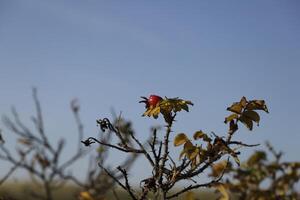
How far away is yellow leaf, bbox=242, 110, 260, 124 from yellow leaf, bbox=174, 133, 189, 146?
0.39 m

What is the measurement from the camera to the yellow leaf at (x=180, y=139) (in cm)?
243

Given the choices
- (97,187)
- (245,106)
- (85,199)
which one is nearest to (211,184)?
(245,106)

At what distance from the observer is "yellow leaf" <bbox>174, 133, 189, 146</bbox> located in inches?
95.5

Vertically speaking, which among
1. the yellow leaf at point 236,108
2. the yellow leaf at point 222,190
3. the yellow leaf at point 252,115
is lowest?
the yellow leaf at point 222,190

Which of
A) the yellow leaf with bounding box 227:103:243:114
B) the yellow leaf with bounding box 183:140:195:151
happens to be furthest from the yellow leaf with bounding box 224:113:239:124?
the yellow leaf with bounding box 183:140:195:151

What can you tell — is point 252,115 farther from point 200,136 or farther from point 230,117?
point 200,136

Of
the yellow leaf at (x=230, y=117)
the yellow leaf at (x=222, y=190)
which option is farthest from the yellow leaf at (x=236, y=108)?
the yellow leaf at (x=222, y=190)

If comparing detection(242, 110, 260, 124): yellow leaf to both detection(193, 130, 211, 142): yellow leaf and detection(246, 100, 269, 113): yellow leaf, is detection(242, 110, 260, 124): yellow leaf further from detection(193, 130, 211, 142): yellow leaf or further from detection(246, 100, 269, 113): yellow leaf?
detection(193, 130, 211, 142): yellow leaf

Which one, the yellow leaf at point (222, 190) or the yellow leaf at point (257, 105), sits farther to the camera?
the yellow leaf at point (257, 105)

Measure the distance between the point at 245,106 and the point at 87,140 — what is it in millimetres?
982

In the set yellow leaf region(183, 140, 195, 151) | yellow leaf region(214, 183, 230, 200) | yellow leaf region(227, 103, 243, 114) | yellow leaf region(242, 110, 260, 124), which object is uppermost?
yellow leaf region(227, 103, 243, 114)

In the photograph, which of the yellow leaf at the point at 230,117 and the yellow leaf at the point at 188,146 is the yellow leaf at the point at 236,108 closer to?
the yellow leaf at the point at 230,117

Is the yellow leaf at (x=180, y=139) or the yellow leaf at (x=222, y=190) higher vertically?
the yellow leaf at (x=180, y=139)

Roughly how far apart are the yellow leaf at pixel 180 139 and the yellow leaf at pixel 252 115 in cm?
39
